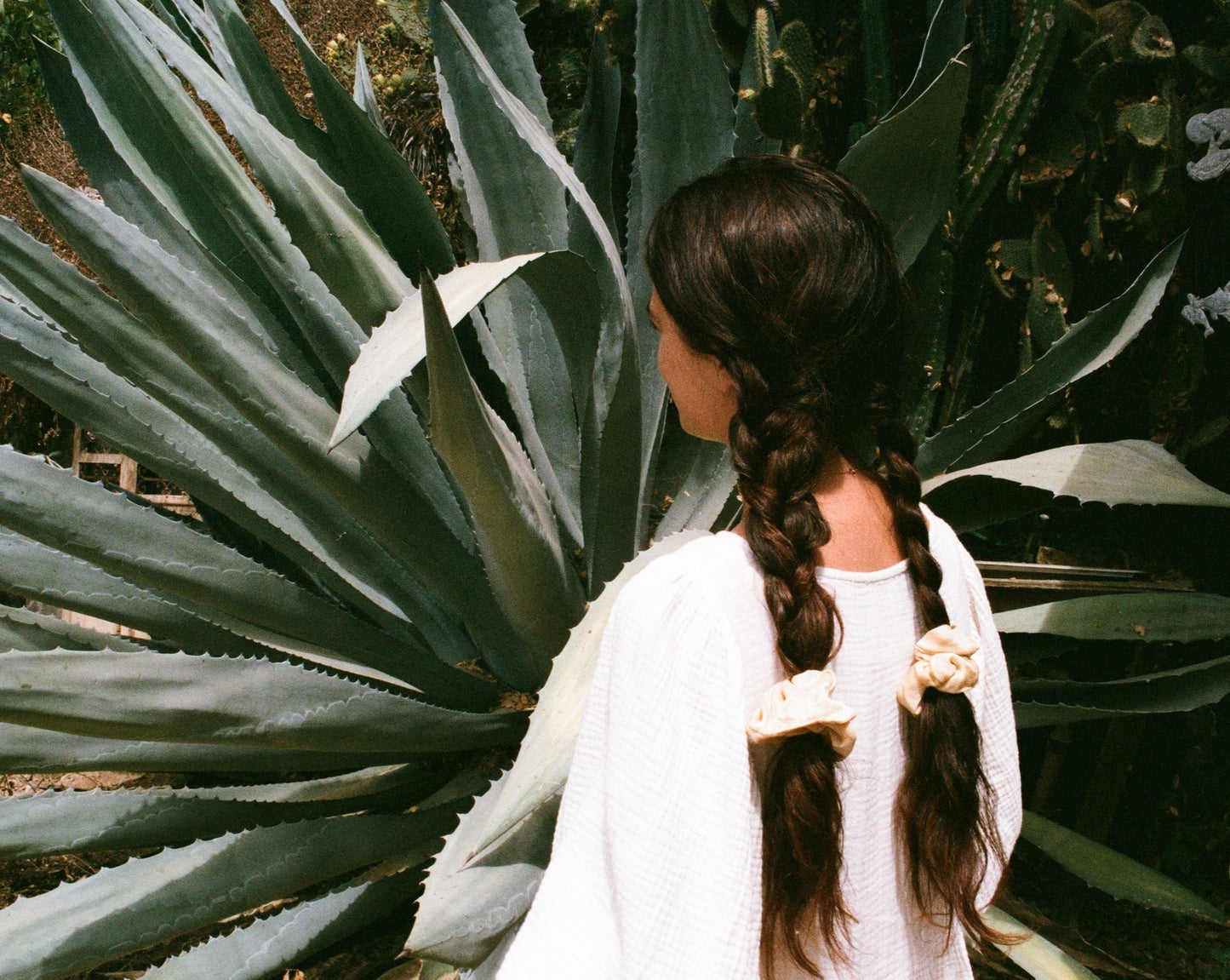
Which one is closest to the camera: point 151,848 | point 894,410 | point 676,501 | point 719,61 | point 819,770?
point 819,770

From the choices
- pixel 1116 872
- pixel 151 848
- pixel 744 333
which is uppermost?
pixel 744 333

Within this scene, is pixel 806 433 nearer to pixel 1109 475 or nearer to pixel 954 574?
pixel 954 574

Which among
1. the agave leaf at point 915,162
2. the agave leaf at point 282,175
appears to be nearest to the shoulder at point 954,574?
the agave leaf at point 915,162

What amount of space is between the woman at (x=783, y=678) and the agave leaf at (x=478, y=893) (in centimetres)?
21

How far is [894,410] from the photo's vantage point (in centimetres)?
94

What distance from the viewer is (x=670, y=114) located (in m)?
1.53

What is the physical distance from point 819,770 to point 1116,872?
3.00 ft

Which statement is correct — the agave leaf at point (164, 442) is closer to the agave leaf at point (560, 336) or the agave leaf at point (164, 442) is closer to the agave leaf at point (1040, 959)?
the agave leaf at point (560, 336)

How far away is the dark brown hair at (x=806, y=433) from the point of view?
2.53ft

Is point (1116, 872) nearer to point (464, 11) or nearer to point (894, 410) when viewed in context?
point (894, 410)

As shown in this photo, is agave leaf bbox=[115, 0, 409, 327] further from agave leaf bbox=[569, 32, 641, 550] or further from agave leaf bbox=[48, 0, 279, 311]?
agave leaf bbox=[569, 32, 641, 550]

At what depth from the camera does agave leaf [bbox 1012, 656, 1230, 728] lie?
1358 mm

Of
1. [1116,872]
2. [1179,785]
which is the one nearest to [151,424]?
[1116,872]

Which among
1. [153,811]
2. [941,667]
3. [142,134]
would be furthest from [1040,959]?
[142,134]
